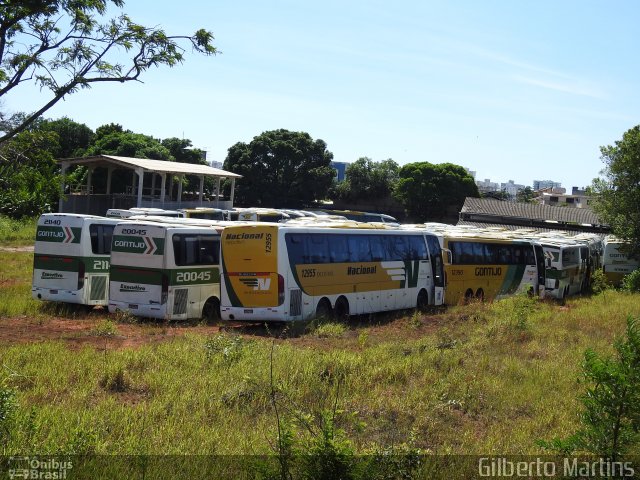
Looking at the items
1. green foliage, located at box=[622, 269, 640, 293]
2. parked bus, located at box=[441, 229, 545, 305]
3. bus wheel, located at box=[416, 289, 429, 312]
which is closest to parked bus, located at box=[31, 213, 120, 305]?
bus wheel, located at box=[416, 289, 429, 312]

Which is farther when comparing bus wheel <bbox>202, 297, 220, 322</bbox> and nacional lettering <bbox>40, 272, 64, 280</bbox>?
nacional lettering <bbox>40, 272, 64, 280</bbox>

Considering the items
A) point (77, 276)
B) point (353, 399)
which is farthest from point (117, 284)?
point (353, 399)

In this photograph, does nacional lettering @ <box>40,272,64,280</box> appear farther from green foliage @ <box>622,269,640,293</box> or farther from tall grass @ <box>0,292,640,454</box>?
green foliage @ <box>622,269,640,293</box>

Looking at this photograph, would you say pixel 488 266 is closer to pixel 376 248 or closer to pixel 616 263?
pixel 376 248

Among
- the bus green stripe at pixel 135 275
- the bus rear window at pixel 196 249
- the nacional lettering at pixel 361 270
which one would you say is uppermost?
the bus rear window at pixel 196 249

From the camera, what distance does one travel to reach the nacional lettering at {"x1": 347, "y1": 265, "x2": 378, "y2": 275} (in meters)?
19.0

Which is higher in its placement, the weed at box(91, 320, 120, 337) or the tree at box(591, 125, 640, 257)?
the tree at box(591, 125, 640, 257)

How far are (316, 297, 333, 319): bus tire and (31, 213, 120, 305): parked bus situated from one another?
6056 millimetres

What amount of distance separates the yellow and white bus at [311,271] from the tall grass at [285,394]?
224 centimetres

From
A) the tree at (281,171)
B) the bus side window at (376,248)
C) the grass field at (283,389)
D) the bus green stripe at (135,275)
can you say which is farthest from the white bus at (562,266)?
the tree at (281,171)

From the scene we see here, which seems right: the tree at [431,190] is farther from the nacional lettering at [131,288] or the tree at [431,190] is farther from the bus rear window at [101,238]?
the nacional lettering at [131,288]

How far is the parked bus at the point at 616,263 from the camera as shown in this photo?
121 ft

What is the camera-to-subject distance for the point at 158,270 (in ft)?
56.3

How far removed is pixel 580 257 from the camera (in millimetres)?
34062
